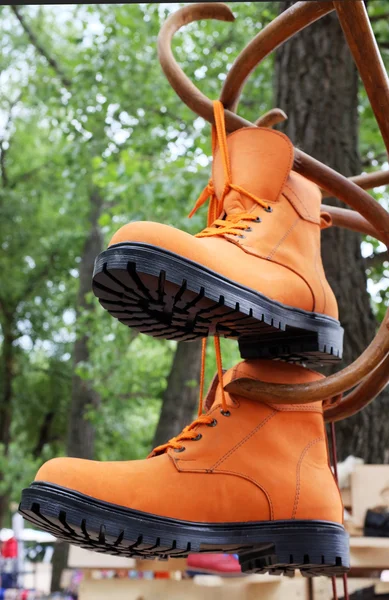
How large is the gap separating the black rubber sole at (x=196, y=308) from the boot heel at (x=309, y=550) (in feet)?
1.00

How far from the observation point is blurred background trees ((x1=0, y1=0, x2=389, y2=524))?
23.9 ft

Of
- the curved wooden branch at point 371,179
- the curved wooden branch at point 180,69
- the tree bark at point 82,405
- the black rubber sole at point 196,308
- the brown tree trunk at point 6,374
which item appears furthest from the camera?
the brown tree trunk at point 6,374

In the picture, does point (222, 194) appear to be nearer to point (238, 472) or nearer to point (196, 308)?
point (196, 308)

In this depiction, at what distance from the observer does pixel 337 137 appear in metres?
4.05

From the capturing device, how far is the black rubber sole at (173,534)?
132 cm

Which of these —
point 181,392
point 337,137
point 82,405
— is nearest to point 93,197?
point 82,405

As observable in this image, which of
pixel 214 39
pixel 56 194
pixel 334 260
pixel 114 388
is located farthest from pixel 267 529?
pixel 56 194

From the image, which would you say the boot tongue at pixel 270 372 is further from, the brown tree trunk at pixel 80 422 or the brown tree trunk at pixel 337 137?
the brown tree trunk at pixel 80 422

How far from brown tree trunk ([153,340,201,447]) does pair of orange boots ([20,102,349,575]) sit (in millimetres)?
6277

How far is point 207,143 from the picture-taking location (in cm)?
716

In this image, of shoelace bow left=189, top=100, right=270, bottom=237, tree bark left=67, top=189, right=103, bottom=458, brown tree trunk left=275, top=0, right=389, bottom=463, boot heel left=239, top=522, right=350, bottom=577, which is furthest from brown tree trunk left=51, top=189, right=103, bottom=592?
boot heel left=239, top=522, right=350, bottom=577

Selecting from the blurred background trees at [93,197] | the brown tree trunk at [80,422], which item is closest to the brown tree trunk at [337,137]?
the blurred background trees at [93,197]

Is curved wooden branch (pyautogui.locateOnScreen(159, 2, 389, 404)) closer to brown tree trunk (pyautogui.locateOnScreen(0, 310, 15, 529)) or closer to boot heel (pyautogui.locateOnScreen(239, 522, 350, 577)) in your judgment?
boot heel (pyautogui.locateOnScreen(239, 522, 350, 577))

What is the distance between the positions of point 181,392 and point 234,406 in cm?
655
